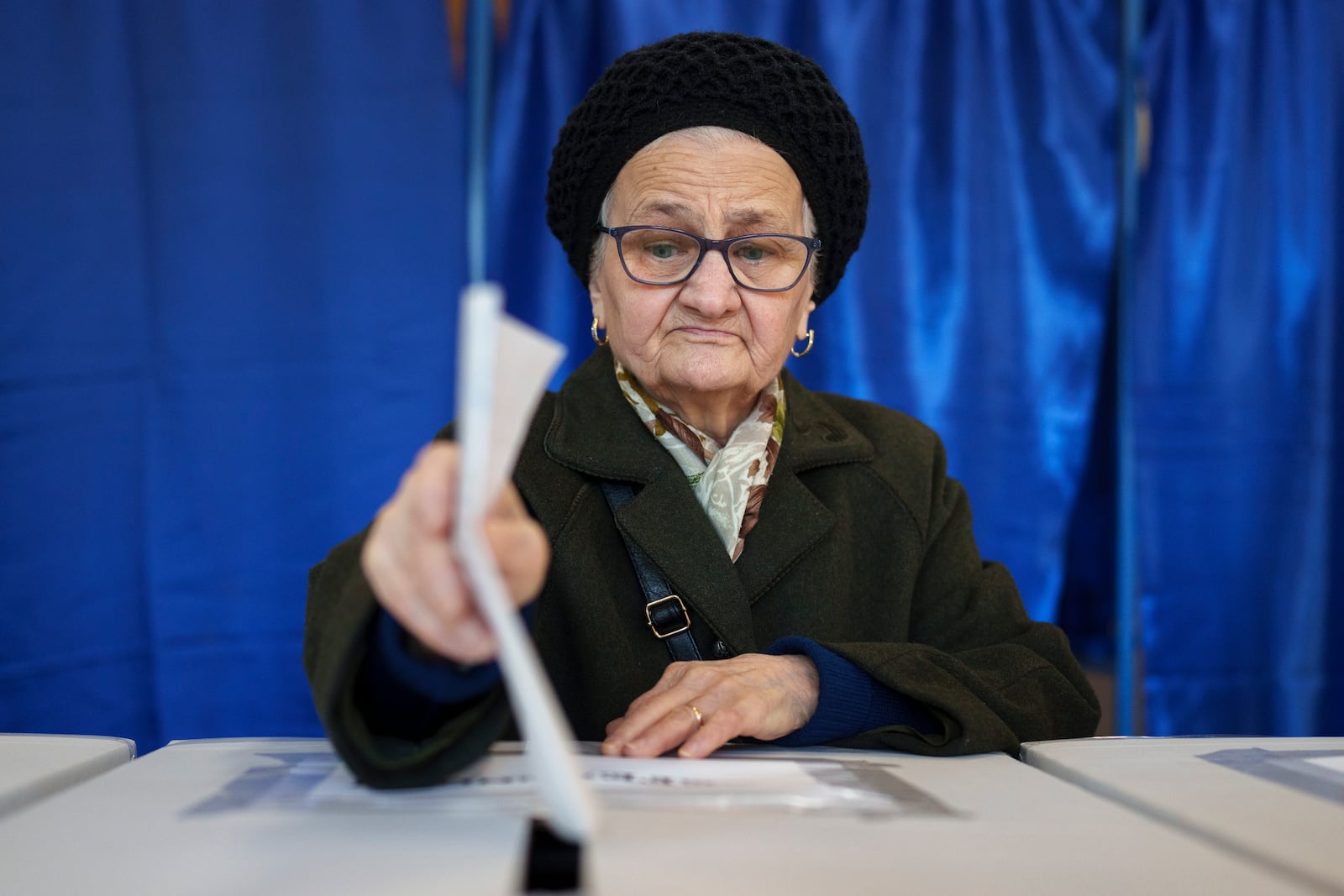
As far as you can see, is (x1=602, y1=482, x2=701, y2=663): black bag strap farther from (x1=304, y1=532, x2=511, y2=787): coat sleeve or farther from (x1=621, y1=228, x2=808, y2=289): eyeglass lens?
(x1=304, y1=532, x2=511, y2=787): coat sleeve

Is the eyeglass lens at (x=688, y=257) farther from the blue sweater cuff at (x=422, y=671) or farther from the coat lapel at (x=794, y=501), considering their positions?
the blue sweater cuff at (x=422, y=671)

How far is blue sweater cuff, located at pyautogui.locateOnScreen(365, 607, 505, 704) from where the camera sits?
0.73m

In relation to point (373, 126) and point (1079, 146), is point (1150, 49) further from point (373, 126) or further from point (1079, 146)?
point (373, 126)

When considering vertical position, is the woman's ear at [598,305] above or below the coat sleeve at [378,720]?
above

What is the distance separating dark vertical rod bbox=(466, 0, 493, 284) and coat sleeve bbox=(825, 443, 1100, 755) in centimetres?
122

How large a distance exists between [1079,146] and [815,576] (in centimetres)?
167

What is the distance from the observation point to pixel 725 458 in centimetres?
140

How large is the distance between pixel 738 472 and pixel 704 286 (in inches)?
10.0

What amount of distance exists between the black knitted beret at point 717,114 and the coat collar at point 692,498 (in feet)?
0.94

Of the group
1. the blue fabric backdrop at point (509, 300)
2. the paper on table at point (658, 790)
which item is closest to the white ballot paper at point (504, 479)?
the paper on table at point (658, 790)

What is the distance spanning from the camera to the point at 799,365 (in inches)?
98.3

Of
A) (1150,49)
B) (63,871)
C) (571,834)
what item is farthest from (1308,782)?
(1150,49)

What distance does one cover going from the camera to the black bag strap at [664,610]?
4.10 ft

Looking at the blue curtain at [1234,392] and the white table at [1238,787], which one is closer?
the white table at [1238,787]
